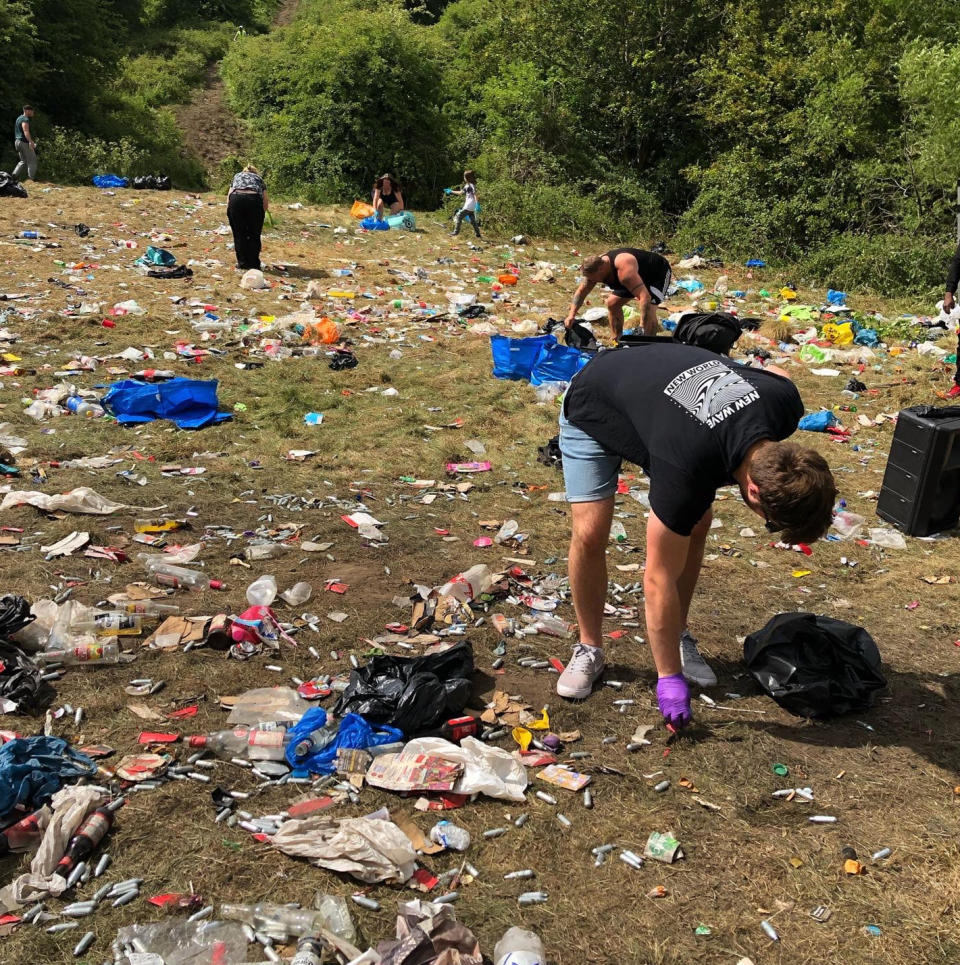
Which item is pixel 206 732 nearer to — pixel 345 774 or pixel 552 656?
pixel 345 774

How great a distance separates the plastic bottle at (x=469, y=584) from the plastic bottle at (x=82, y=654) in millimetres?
1372

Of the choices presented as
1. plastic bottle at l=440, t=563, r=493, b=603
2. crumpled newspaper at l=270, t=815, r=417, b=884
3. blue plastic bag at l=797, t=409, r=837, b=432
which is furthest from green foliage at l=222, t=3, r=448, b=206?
crumpled newspaper at l=270, t=815, r=417, b=884

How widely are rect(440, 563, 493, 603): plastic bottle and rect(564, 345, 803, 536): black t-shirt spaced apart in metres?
1.36

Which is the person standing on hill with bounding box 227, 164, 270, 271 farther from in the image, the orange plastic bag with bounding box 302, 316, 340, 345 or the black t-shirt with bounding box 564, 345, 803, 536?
the black t-shirt with bounding box 564, 345, 803, 536

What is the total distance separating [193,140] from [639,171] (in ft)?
46.0

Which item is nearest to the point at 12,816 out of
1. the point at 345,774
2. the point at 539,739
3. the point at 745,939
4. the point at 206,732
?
the point at 206,732

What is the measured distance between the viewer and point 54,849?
2.41 metres

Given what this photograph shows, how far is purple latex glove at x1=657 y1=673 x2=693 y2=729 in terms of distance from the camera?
116 inches

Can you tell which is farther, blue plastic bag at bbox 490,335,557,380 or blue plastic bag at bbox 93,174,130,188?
blue plastic bag at bbox 93,174,130,188

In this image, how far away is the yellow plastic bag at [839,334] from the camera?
9.13 meters

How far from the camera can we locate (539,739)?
3.05 m

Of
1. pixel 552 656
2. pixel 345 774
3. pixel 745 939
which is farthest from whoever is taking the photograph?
pixel 552 656

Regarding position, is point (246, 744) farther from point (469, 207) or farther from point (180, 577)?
point (469, 207)

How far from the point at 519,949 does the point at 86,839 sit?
1.23 meters
